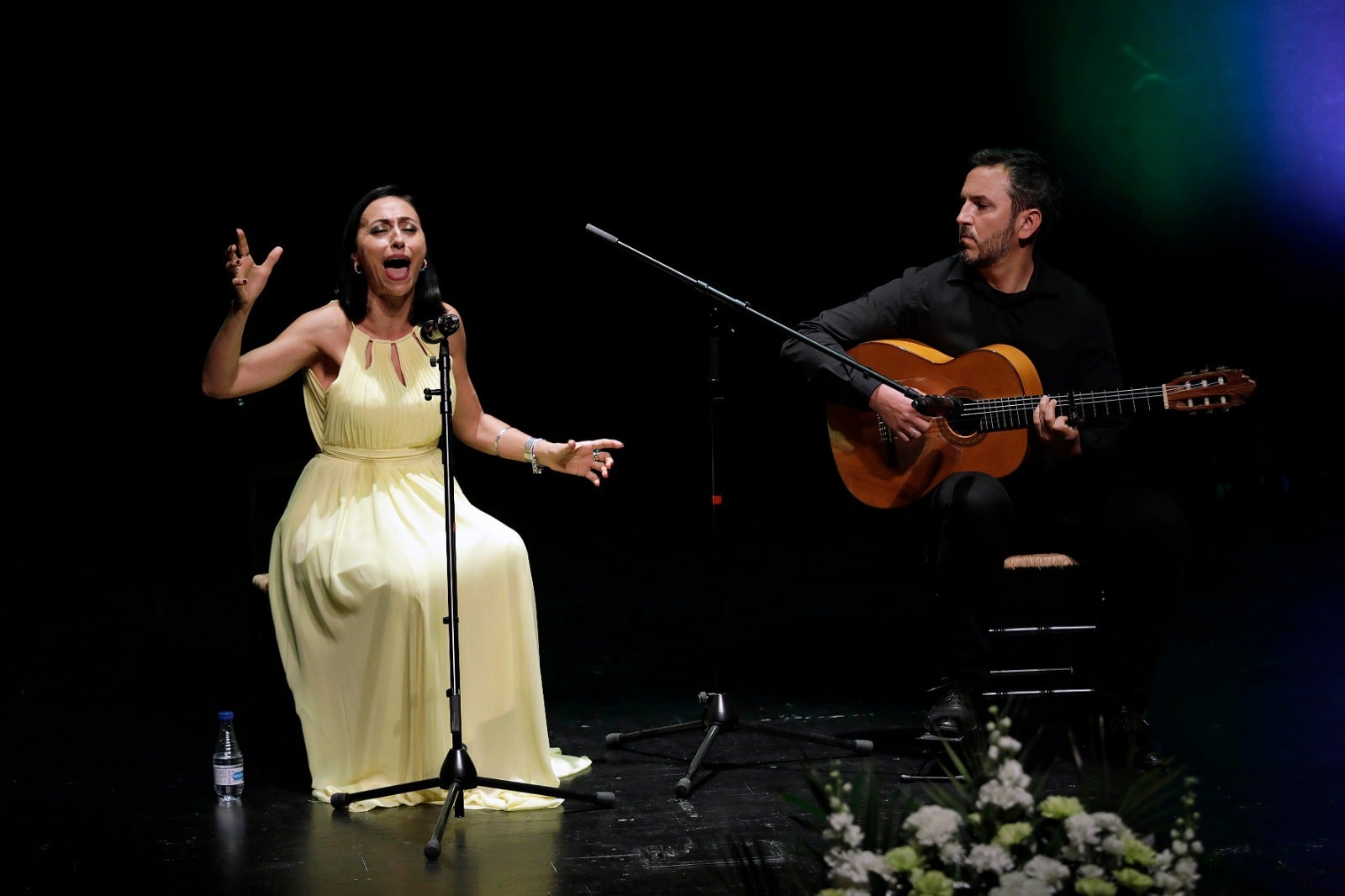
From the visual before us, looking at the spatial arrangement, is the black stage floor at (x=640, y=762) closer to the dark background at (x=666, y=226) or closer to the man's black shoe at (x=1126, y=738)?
the man's black shoe at (x=1126, y=738)

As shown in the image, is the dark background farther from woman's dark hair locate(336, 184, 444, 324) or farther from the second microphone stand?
woman's dark hair locate(336, 184, 444, 324)

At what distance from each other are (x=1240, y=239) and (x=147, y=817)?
5.80 meters

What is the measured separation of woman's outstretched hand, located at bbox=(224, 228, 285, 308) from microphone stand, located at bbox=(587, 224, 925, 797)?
2.74ft

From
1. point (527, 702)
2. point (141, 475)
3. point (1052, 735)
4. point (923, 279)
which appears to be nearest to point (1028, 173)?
point (923, 279)

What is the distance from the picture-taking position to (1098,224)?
711 centimetres

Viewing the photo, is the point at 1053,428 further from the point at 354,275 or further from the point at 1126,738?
the point at 354,275

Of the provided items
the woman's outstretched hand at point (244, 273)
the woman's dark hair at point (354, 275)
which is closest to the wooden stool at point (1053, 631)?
the woman's dark hair at point (354, 275)

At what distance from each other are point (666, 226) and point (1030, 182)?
12.0ft

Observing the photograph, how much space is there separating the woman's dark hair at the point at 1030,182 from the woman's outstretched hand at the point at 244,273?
1.99 m

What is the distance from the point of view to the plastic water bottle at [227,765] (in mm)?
3541

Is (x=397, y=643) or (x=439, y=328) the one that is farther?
(x=397, y=643)

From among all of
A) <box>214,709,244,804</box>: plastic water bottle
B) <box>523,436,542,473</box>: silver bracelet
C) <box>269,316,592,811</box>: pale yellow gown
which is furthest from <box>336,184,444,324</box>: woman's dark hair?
<box>214,709,244,804</box>: plastic water bottle

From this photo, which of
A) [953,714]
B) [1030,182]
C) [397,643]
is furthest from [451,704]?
[1030,182]

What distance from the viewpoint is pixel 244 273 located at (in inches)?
139
